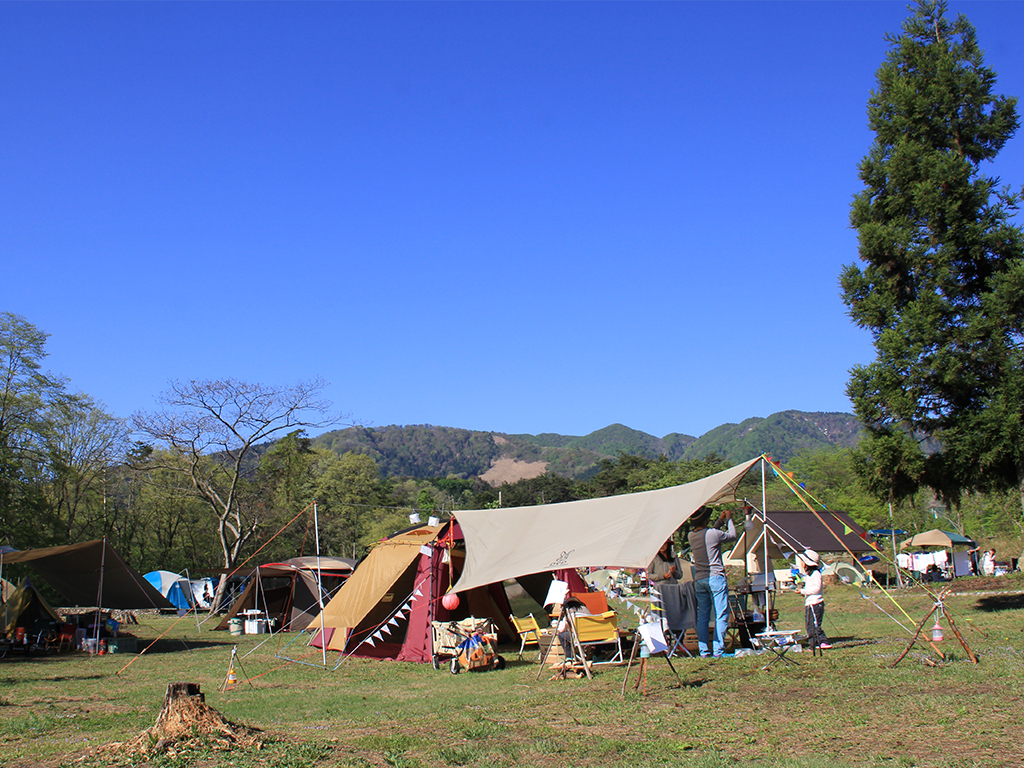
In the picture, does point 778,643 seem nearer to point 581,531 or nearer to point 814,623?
point 814,623

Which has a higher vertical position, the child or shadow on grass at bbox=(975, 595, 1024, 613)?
the child

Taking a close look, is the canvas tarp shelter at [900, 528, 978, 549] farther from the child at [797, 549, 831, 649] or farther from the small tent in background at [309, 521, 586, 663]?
the child at [797, 549, 831, 649]

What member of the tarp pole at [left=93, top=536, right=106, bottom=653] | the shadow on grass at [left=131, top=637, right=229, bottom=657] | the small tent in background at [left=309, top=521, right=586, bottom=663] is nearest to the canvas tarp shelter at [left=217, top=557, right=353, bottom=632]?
the shadow on grass at [left=131, top=637, right=229, bottom=657]

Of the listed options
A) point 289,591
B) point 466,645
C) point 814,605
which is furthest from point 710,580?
point 289,591

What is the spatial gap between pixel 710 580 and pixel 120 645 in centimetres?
1112

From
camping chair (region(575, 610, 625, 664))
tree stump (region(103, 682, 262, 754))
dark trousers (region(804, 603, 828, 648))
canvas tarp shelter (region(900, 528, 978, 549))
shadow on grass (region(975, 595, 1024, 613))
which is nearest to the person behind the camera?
tree stump (region(103, 682, 262, 754))

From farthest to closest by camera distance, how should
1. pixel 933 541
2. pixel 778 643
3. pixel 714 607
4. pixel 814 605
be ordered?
pixel 933 541
pixel 714 607
pixel 814 605
pixel 778 643

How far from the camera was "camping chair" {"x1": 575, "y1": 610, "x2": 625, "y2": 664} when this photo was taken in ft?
31.4

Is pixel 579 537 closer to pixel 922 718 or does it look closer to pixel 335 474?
pixel 922 718

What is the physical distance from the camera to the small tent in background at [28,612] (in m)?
13.9

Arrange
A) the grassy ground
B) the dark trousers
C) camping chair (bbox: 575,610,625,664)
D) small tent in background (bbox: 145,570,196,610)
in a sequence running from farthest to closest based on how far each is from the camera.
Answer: small tent in background (bbox: 145,570,196,610)
camping chair (bbox: 575,610,625,664)
the dark trousers
the grassy ground

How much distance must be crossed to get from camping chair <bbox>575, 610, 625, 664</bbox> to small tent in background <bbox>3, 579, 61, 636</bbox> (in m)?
10.6

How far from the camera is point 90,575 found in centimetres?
1448

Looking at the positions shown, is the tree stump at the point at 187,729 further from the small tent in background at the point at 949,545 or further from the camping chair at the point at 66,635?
the small tent in background at the point at 949,545
